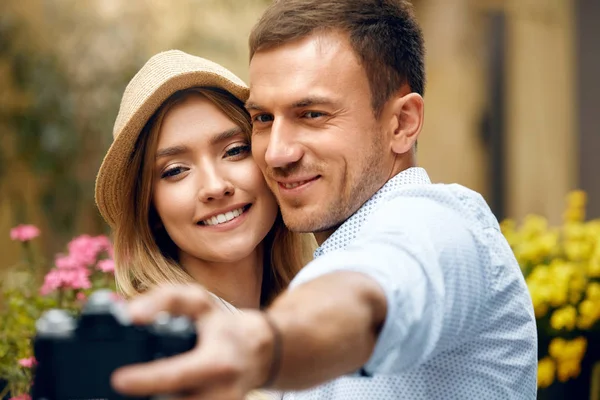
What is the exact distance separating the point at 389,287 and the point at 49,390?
1.42 ft

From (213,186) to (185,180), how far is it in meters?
0.09

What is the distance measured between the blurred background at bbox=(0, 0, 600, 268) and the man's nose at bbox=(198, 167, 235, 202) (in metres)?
3.62

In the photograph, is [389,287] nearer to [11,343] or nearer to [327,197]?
[327,197]

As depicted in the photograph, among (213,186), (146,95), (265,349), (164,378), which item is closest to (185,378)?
(164,378)

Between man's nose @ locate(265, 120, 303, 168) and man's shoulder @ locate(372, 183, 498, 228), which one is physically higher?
man's nose @ locate(265, 120, 303, 168)

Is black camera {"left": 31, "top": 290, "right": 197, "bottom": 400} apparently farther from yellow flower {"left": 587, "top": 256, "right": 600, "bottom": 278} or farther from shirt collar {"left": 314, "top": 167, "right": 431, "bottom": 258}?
yellow flower {"left": 587, "top": 256, "right": 600, "bottom": 278}

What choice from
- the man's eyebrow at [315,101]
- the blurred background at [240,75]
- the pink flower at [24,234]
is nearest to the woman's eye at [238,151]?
the man's eyebrow at [315,101]

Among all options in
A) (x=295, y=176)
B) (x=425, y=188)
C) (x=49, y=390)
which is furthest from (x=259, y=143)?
(x=49, y=390)

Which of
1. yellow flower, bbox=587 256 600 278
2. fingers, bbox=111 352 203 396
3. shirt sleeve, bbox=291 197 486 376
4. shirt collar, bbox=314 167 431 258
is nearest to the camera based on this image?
fingers, bbox=111 352 203 396

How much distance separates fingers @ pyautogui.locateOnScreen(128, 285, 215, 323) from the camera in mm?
900

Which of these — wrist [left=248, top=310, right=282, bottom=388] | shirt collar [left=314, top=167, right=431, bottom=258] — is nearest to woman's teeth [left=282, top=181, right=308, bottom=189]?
shirt collar [left=314, top=167, right=431, bottom=258]

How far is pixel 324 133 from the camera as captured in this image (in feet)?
6.11

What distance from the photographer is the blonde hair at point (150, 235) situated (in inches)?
88.0

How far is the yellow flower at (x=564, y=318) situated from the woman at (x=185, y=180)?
3.95 feet
